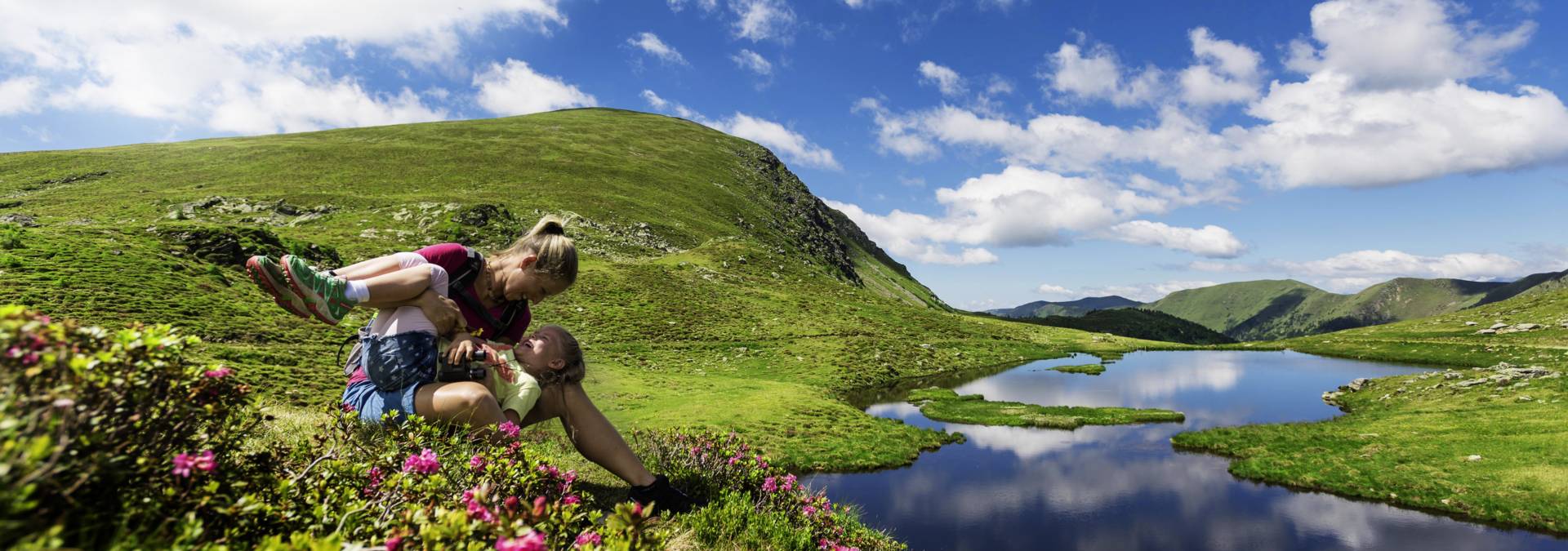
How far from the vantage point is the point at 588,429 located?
21.9 feet

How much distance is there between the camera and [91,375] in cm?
228

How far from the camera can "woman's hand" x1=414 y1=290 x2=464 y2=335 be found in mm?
5641

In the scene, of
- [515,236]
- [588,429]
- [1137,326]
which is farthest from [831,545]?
[1137,326]

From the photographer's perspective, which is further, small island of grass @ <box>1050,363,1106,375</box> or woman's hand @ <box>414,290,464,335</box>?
small island of grass @ <box>1050,363,1106,375</box>

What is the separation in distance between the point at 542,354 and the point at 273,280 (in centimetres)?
238

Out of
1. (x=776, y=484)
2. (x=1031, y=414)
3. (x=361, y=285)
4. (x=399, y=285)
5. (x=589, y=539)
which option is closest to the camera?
(x=589, y=539)

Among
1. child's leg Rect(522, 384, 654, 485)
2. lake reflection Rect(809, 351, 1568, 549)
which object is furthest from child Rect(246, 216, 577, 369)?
lake reflection Rect(809, 351, 1568, 549)

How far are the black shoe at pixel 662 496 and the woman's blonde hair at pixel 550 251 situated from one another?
8.36 ft

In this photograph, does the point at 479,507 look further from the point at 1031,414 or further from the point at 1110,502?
the point at 1031,414

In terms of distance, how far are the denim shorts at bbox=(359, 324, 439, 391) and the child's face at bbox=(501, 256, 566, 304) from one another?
0.84 metres

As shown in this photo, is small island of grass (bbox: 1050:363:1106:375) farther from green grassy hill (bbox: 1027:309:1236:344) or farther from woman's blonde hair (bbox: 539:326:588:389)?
green grassy hill (bbox: 1027:309:1236:344)

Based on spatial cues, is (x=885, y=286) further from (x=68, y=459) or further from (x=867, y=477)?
(x=68, y=459)

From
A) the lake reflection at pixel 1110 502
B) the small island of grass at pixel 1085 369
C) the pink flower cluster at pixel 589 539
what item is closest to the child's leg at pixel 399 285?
the pink flower cluster at pixel 589 539

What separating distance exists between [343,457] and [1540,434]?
46160 millimetres
